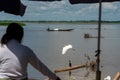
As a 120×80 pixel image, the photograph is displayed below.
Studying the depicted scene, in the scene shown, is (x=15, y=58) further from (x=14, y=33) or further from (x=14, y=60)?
(x=14, y=33)

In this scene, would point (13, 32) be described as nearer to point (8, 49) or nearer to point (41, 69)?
point (8, 49)

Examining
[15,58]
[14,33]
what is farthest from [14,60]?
[14,33]

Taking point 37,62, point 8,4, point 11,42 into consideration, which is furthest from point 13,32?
point 8,4

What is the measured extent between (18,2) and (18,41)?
125 inches

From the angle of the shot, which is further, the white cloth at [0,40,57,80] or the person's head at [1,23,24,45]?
the person's head at [1,23,24,45]

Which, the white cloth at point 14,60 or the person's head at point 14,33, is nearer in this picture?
the white cloth at point 14,60

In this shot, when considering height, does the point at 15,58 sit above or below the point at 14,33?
below

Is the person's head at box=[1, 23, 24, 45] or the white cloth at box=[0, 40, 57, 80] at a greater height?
the person's head at box=[1, 23, 24, 45]

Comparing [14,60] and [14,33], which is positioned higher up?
[14,33]

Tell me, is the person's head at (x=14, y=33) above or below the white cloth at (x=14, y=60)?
above

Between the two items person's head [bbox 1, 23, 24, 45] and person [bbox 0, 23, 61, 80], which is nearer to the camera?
person [bbox 0, 23, 61, 80]

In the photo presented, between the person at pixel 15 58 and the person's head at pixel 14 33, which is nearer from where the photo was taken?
the person at pixel 15 58

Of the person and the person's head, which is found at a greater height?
the person's head

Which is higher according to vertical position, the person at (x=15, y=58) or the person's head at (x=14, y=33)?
the person's head at (x=14, y=33)
